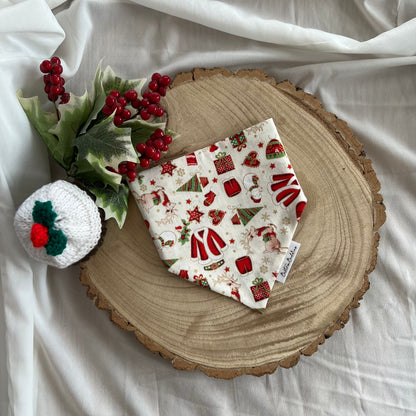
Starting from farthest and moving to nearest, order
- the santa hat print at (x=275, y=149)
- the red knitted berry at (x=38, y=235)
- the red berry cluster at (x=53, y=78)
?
the santa hat print at (x=275, y=149)
the red berry cluster at (x=53, y=78)
the red knitted berry at (x=38, y=235)

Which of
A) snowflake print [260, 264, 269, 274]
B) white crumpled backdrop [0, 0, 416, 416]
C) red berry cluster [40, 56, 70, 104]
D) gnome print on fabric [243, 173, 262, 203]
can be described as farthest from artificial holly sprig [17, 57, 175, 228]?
snowflake print [260, 264, 269, 274]

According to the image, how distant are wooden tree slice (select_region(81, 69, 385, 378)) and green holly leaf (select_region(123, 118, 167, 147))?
0.33 ft

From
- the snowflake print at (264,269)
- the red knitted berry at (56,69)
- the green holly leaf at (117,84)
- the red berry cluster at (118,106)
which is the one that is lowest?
the snowflake print at (264,269)

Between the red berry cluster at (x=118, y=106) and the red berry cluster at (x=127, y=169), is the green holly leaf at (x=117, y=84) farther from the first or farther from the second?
the red berry cluster at (x=127, y=169)

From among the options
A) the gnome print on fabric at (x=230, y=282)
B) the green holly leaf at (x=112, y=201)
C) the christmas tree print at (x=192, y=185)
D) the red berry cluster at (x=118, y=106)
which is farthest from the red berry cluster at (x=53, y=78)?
the gnome print on fabric at (x=230, y=282)

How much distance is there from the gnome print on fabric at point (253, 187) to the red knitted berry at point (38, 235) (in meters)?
0.47

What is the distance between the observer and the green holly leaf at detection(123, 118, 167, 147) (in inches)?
33.7

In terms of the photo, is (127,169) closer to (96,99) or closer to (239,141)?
(96,99)

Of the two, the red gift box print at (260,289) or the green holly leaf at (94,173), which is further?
the red gift box print at (260,289)

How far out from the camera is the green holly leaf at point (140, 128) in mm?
856

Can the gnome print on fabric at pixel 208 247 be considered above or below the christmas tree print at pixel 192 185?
below

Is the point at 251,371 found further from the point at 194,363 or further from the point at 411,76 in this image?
the point at 411,76

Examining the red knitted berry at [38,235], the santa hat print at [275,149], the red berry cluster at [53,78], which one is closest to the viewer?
the red knitted berry at [38,235]

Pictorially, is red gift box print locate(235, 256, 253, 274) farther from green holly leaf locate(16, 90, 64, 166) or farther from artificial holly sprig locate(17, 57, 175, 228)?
green holly leaf locate(16, 90, 64, 166)
